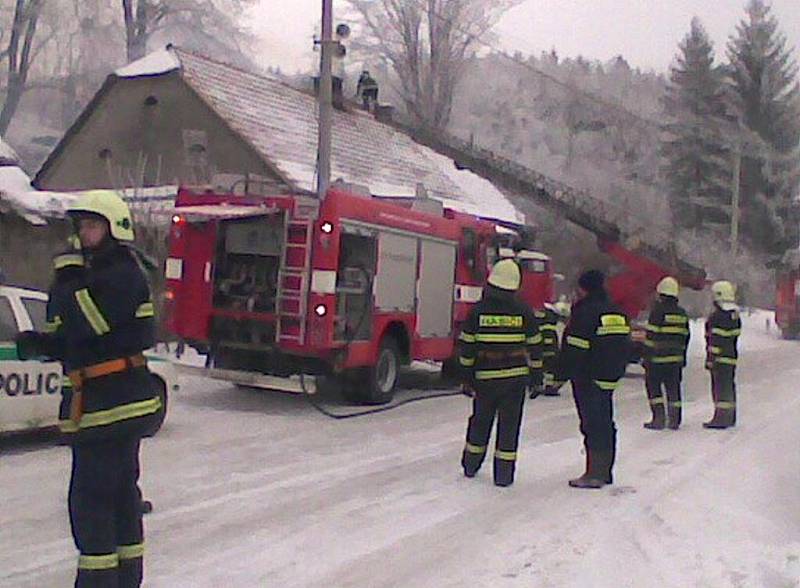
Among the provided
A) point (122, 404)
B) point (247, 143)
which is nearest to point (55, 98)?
point (247, 143)

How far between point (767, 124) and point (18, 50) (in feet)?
114

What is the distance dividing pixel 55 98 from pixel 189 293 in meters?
47.5

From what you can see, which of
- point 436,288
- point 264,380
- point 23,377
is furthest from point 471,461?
point 436,288

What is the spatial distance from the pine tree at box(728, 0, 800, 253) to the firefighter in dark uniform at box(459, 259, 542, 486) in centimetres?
4780

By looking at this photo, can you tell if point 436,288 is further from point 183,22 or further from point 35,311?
point 183,22

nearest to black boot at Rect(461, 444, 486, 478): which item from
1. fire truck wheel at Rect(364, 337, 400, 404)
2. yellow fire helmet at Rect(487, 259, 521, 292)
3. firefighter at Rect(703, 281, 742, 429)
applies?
yellow fire helmet at Rect(487, 259, 521, 292)

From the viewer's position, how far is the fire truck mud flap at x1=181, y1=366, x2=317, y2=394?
1346cm

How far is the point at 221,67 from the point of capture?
3109 cm

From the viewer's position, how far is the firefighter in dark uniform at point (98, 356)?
16.1 ft

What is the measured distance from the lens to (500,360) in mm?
9227

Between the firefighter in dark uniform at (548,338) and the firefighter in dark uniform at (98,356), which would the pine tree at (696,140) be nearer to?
the firefighter in dark uniform at (548,338)

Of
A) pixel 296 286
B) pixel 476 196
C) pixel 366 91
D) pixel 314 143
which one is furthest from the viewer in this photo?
pixel 366 91

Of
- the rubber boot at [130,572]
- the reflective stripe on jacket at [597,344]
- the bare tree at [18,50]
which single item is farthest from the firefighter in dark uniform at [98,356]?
the bare tree at [18,50]

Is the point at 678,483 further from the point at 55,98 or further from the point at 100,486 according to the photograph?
the point at 55,98
